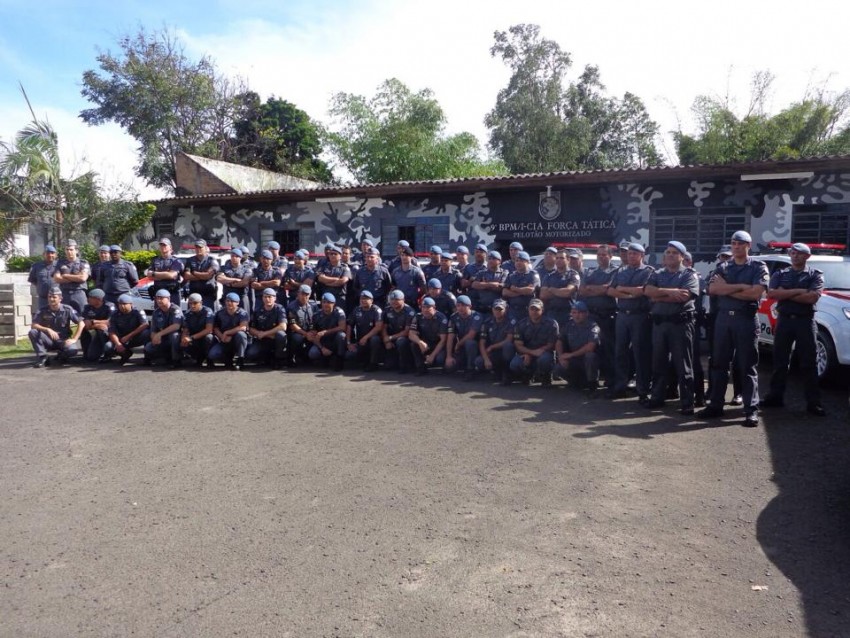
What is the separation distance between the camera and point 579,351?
8.10m

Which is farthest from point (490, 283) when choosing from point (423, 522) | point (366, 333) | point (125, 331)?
point (125, 331)

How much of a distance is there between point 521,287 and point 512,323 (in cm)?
55

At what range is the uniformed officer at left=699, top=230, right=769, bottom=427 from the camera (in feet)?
21.1

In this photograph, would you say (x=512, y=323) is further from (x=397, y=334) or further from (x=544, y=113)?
(x=544, y=113)

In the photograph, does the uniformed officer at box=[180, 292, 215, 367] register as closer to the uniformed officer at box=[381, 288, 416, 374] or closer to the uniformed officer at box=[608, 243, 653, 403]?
the uniformed officer at box=[381, 288, 416, 374]

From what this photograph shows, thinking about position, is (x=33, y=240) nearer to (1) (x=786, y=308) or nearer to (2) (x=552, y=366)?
(2) (x=552, y=366)

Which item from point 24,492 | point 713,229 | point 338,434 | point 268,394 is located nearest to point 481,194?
point 713,229

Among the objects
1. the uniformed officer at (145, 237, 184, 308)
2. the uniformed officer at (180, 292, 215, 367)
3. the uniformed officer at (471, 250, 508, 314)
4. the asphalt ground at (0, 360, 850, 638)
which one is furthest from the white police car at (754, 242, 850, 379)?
the uniformed officer at (145, 237, 184, 308)

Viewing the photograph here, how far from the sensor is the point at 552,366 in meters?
8.52

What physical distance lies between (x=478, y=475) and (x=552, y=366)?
380 centimetres

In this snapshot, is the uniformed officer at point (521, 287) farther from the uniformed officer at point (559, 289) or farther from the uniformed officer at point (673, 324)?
the uniformed officer at point (673, 324)

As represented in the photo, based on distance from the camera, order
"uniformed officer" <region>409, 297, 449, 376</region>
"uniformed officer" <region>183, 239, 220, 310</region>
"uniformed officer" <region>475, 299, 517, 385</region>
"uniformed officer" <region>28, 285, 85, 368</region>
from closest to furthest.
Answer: "uniformed officer" <region>475, 299, 517, 385</region> < "uniformed officer" <region>409, 297, 449, 376</region> < "uniformed officer" <region>28, 285, 85, 368</region> < "uniformed officer" <region>183, 239, 220, 310</region>

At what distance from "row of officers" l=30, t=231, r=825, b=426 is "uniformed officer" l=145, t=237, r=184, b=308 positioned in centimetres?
20

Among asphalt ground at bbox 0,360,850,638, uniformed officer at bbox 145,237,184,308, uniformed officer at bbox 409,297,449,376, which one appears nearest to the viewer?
asphalt ground at bbox 0,360,850,638
